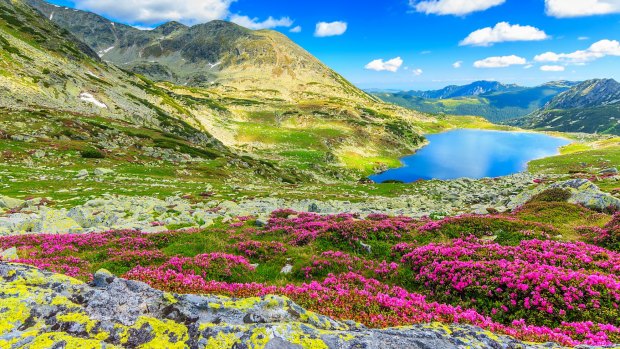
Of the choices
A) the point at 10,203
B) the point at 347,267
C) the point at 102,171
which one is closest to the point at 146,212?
the point at 10,203

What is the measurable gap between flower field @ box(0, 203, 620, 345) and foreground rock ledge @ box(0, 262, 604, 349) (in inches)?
75.3

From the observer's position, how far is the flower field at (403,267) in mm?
8781

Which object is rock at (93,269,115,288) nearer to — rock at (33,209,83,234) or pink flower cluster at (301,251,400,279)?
pink flower cluster at (301,251,400,279)

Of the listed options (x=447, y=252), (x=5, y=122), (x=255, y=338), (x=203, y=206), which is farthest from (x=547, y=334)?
(x=5, y=122)

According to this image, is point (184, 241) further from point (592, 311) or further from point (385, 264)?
point (592, 311)

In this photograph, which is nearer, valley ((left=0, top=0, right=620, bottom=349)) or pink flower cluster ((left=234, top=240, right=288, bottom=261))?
valley ((left=0, top=0, right=620, bottom=349))

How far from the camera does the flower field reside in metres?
8.78

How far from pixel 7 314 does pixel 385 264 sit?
11.7m

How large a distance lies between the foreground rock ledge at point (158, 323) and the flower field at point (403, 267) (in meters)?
1.91

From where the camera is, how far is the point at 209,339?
5.40 meters

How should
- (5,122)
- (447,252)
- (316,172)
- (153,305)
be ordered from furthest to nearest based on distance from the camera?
(316,172), (5,122), (447,252), (153,305)

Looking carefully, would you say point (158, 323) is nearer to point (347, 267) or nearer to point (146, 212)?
point (347, 267)

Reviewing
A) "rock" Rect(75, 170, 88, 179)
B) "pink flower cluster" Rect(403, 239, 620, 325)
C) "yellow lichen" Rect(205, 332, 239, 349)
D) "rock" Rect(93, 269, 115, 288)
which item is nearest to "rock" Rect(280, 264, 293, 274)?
"pink flower cluster" Rect(403, 239, 620, 325)

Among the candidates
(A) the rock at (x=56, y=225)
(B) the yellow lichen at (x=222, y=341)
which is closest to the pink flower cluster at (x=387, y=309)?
(B) the yellow lichen at (x=222, y=341)
